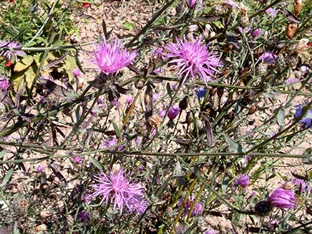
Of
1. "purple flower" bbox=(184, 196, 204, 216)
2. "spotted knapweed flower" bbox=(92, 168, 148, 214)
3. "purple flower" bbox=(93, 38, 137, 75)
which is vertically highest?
"purple flower" bbox=(184, 196, 204, 216)

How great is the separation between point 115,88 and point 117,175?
412 millimetres

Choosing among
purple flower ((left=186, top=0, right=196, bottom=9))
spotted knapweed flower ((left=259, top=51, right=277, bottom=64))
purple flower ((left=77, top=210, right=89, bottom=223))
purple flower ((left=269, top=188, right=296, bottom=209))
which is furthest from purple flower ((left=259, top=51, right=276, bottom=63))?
purple flower ((left=77, top=210, right=89, bottom=223))

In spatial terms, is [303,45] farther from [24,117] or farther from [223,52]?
[24,117]

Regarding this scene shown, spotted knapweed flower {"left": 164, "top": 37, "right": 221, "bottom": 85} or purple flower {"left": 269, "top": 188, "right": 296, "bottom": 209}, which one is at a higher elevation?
spotted knapweed flower {"left": 164, "top": 37, "right": 221, "bottom": 85}

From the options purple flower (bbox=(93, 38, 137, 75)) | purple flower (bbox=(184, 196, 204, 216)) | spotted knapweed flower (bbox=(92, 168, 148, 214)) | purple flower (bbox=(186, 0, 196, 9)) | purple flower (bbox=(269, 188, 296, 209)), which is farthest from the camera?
purple flower (bbox=(184, 196, 204, 216))

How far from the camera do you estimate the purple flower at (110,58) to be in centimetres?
102

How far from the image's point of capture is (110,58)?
1.03 metres

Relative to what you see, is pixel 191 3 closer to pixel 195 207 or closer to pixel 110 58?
pixel 110 58

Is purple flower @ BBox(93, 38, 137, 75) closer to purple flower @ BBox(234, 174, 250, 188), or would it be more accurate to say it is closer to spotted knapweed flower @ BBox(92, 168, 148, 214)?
spotted knapweed flower @ BBox(92, 168, 148, 214)

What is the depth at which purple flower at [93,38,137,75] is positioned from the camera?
1019mm

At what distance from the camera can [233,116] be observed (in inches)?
62.9

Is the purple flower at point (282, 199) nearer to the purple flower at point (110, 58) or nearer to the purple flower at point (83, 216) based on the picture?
the purple flower at point (110, 58)

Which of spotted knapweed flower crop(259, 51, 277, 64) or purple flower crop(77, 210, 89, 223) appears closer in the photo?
spotted knapweed flower crop(259, 51, 277, 64)

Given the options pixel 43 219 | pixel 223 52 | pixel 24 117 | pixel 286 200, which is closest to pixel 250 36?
pixel 223 52
